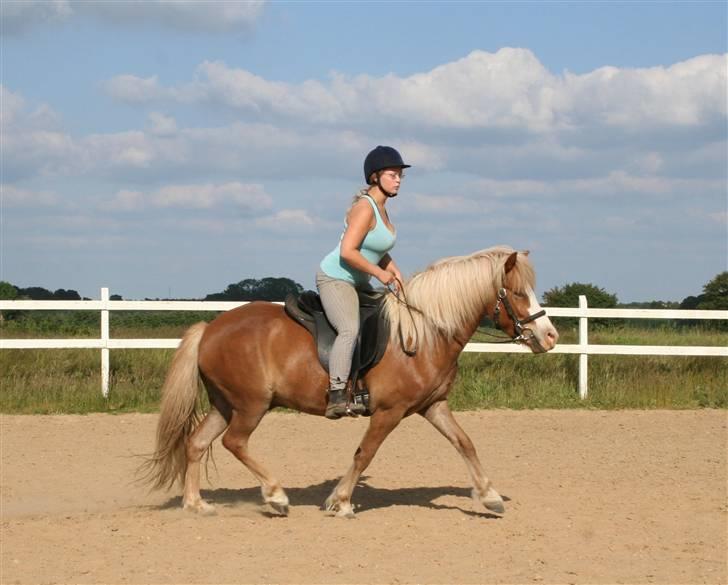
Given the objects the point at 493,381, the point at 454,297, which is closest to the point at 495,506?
the point at 454,297

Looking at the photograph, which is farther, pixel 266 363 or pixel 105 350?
pixel 105 350

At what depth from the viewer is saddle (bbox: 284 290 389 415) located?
291 inches

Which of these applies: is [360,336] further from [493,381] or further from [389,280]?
[493,381]

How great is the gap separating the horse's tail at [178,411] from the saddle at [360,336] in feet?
2.98

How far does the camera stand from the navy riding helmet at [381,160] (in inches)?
291

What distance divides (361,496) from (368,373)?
1658 millimetres

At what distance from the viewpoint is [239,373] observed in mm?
7582

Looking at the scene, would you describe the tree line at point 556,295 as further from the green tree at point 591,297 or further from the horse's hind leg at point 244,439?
the horse's hind leg at point 244,439

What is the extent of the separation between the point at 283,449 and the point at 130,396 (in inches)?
143

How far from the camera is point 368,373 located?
24.5ft

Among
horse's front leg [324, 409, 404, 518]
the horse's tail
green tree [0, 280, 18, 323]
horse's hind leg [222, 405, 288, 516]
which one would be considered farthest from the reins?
green tree [0, 280, 18, 323]

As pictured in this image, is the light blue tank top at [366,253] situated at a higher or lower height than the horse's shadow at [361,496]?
higher

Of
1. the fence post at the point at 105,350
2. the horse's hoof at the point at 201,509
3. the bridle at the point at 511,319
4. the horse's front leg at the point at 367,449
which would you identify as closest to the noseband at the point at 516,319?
the bridle at the point at 511,319

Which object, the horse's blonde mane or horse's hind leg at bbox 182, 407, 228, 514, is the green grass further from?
the horse's blonde mane
